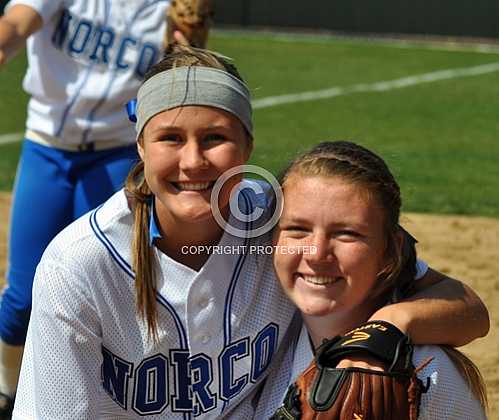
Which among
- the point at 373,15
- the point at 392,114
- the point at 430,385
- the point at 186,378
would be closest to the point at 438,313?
the point at 430,385

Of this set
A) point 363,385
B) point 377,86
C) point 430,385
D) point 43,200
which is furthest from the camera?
point 377,86

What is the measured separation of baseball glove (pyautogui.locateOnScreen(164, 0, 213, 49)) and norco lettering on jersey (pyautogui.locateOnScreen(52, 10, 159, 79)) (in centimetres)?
22

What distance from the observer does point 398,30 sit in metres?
22.2

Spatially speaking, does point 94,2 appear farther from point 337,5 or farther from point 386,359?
point 337,5

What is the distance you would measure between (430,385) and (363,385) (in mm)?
268

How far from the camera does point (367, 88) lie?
13.9 m

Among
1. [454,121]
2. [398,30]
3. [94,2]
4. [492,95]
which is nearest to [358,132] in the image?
[454,121]

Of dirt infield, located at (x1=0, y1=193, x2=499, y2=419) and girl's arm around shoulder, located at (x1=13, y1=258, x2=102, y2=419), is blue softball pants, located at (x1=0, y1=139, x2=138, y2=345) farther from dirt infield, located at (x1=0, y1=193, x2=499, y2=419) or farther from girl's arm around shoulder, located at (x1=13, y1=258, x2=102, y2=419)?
dirt infield, located at (x1=0, y1=193, x2=499, y2=419)

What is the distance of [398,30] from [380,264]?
20.3m

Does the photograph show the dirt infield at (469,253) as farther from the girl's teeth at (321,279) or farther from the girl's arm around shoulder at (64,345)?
the girl's arm around shoulder at (64,345)

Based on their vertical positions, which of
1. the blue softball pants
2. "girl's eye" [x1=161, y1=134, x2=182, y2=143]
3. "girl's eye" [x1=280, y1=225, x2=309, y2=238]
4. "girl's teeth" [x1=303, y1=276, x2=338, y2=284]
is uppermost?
"girl's eye" [x1=161, y1=134, x2=182, y2=143]

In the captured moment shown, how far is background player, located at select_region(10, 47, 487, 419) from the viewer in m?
2.44

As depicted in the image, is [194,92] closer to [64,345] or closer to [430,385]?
[64,345]

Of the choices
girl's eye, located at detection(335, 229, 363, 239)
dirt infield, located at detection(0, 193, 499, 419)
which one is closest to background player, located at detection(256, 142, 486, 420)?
girl's eye, located at detection(335, 229, 363, 239)
